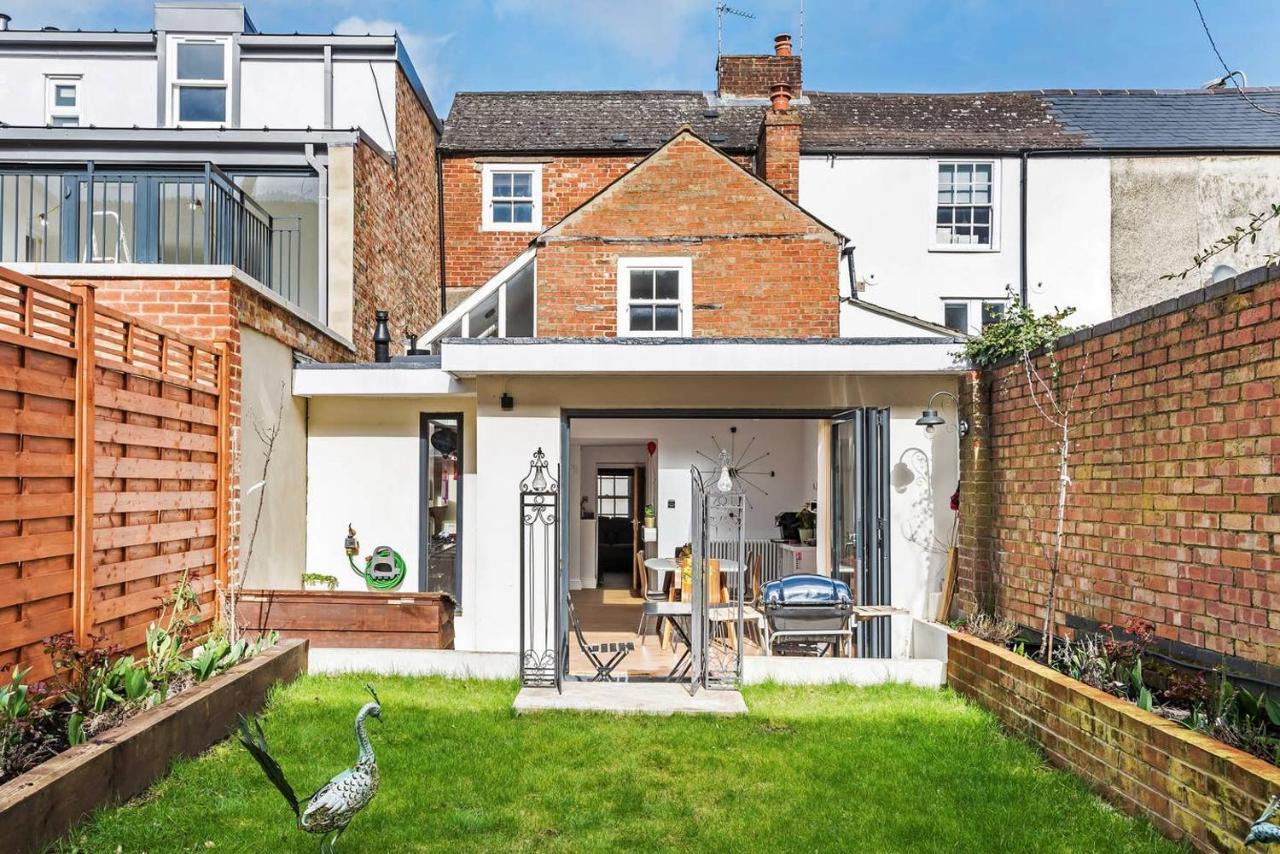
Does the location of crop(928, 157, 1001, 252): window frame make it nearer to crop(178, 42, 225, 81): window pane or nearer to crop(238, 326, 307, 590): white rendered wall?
crop(238, 326, 307, 590): white rendered wall

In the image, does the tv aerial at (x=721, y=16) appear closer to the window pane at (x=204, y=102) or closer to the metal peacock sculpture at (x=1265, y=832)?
the window pane at (x=204, y=102)

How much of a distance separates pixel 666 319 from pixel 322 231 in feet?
15.1

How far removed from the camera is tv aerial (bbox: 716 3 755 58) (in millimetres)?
18844

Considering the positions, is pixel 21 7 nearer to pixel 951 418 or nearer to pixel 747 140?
pixel 747 140

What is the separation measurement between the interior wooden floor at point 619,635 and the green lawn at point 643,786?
6.31 ft

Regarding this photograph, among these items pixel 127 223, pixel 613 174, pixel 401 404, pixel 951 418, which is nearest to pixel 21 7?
pixel 127 223

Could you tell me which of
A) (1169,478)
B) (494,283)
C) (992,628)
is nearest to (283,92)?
(494,283)

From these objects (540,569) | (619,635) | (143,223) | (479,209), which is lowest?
(619,635)

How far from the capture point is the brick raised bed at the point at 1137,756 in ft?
12.3

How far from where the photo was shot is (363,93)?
1401 cm

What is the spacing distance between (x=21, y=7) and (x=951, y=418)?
18673 mm

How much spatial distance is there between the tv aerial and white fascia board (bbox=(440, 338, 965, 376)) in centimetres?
1264

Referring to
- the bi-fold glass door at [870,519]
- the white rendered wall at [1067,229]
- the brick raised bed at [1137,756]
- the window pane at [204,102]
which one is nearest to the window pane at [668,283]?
the bi-fold glass door at [870,519]

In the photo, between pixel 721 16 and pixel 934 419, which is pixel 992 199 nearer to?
pixel 721 16
